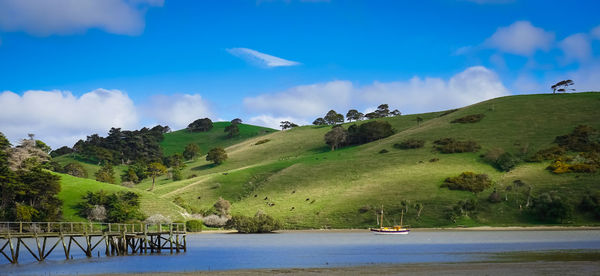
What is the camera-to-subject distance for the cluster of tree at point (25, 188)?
7994 centimetres

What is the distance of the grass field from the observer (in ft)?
282

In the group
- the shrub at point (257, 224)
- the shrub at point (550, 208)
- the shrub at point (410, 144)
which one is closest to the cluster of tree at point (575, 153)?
the shrub at point (550, 208)

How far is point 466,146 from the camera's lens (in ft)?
372

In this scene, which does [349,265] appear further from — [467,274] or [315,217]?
[315,217]

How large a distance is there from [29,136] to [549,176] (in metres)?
98.3

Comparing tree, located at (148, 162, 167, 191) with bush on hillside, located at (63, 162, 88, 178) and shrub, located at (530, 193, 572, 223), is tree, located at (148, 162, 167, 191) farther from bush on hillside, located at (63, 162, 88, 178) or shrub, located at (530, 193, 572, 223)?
shrub, located at (530, 193, 572, 223)

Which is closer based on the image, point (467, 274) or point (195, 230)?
point (467, 274)

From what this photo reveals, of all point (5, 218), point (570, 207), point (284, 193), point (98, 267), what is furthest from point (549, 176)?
point (5, 218)

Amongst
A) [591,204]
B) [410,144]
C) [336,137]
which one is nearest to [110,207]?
[410,144]

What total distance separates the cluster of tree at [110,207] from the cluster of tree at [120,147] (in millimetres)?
84301

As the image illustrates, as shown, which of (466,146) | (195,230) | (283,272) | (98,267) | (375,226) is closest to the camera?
(283,272)

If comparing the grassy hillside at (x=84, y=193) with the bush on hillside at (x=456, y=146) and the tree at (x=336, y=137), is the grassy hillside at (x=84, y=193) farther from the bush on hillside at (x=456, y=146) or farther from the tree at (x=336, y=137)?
the tree at (x=336, y=137)

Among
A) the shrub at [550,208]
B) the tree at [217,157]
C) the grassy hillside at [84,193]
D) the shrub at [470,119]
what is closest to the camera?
the shrub at [550,208]

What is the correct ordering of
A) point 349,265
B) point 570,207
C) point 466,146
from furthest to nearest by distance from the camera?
point 466,146
point 570,207
point 349,265
